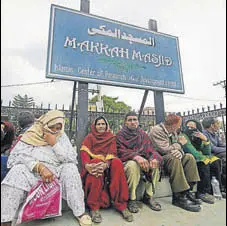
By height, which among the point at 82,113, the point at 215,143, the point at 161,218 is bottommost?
the point at 161,218

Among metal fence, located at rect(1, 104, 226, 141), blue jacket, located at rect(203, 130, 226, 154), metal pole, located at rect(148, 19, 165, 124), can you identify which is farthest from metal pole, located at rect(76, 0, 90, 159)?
blue jacket, located at rect(203, 130, 226, 154)

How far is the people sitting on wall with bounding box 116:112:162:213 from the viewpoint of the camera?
6.38 ft

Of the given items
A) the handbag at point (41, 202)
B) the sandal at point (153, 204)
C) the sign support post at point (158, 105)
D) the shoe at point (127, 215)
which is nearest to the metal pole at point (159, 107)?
the sign support post at point (158, 105)

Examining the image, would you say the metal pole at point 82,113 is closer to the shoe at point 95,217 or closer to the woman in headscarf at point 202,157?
the shoe at point 95,217

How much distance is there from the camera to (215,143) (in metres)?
2.83

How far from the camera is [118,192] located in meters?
1.81

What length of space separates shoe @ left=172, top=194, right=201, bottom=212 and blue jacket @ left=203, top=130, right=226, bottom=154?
1.09 m

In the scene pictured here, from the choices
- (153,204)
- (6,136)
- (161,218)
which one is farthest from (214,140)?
(6,136)

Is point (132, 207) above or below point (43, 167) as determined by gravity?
below

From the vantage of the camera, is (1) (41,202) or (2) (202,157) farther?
(2) (202,157)

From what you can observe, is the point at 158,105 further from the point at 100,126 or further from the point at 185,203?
the point at 185,203

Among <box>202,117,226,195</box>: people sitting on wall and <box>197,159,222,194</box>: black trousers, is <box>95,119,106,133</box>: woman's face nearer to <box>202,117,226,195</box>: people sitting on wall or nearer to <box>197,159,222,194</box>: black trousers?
<box>197,159,222,194</box>: black trousers

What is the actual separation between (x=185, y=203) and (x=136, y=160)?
0.77 meters

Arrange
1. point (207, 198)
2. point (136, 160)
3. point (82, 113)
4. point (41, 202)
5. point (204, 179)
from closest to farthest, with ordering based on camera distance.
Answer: point (41, 202) → point (136, 160) → point (207, 198) → point (204, 179) → point (82, 113)
